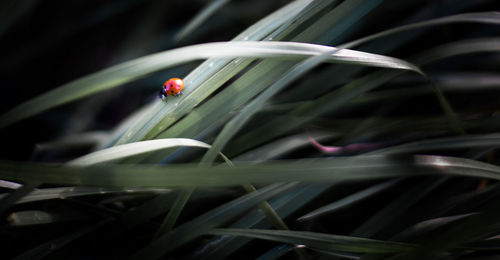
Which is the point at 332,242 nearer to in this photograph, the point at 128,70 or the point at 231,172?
Answer: the point at 231,172

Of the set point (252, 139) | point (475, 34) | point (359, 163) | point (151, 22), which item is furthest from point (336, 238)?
point (151, 22)

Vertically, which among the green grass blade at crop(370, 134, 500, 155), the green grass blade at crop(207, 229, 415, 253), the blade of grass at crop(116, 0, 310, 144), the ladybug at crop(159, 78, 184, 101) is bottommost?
the green grass blade at crop(207, 229, 415, 253)

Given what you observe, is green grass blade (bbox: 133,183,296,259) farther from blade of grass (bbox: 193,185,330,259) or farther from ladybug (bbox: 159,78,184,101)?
ladybug (bbox: 159,78,184,101)

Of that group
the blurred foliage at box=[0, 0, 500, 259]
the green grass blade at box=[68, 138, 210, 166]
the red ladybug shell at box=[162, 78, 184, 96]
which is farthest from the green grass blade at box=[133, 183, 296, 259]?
the red ladybug shell at box=[162, 78, 184, 96]

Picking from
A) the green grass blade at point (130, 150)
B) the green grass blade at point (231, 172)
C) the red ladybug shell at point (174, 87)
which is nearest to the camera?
the green grass blade at point (231, 172)

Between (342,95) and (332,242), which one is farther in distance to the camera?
(342,95)

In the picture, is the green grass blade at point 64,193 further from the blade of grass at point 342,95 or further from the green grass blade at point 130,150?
the blade of grass at point 342,95

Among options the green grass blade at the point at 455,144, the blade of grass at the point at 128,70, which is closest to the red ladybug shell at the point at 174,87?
the blade of grass at the point at 128,70

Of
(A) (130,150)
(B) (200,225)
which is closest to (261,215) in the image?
(B) (200,225)
